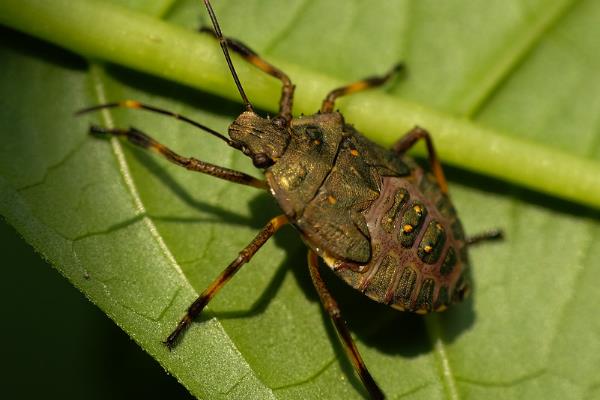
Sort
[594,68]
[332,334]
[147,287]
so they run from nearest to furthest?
[147,287]
[332,334]
[594,68]

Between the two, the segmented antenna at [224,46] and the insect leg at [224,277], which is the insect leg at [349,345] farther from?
the segmented antenna at [224,46]

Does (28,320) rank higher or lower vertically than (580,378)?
higher

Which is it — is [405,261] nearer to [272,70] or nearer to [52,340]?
[272,70]

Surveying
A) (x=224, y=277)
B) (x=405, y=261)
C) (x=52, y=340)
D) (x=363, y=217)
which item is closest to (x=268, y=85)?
(x=363, y=217)

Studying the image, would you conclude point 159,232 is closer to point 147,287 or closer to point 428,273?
point 147,287

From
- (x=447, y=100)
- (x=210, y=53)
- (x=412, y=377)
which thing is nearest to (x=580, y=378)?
(x=412, y=377)

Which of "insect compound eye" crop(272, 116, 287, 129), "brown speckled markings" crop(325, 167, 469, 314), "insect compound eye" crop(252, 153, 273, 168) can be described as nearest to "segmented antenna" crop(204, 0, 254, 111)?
"insect compound eye" crop(272, 116, 287, 129)

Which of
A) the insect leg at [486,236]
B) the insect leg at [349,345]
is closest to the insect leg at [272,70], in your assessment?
the insect leg at [349,345]
